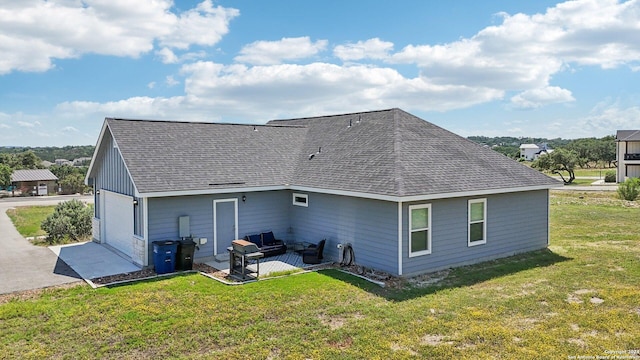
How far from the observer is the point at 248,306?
30.8 ft

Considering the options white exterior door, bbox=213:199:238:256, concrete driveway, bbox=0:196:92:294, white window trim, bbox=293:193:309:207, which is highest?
white window trim, bbox=293:193:309:207

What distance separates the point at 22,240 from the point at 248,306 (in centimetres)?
1394

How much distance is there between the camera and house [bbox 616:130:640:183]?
49562 mm

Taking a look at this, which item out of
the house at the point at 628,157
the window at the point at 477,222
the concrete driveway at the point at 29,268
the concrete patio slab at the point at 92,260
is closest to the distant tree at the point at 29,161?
the concrete driveway at the point at 29,268

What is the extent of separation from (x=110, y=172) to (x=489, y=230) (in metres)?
12.8

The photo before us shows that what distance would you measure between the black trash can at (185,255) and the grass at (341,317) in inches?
33.4

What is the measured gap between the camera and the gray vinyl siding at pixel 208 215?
516 inches

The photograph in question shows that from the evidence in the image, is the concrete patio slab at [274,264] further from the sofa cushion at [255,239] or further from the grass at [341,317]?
the grass at [341,317]

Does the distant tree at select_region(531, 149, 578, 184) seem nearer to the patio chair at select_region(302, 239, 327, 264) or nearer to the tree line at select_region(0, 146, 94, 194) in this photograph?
the patio chair at select_region(302, 239, 327, 264)

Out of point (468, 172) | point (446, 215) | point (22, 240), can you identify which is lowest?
point (22, 240)

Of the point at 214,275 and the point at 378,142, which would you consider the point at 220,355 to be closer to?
the point at 214,275

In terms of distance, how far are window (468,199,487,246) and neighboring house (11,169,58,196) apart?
52847mm

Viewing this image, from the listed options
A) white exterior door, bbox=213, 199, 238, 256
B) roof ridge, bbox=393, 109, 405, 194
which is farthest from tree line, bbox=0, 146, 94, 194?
roof ridge, bbox=393, 109, 405, 194

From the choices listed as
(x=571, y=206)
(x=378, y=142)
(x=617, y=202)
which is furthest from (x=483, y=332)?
(x=617, y=202)
